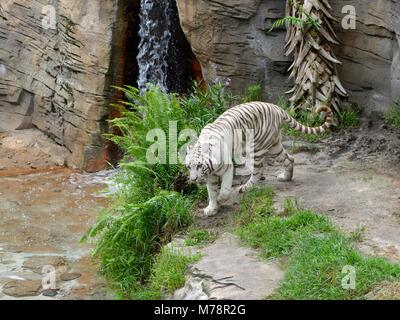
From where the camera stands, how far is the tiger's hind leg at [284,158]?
7.67m

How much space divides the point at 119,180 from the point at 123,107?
2850mm

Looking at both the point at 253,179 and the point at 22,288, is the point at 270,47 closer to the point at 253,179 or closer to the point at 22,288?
the point at 253,179

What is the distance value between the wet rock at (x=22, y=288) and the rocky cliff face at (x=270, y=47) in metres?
4.11

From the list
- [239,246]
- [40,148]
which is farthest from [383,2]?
[40,148]

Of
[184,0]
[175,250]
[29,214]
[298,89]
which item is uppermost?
[184,0]

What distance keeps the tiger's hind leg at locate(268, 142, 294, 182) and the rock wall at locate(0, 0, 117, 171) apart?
3.92 metres

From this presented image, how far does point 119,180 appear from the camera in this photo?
26.6ft

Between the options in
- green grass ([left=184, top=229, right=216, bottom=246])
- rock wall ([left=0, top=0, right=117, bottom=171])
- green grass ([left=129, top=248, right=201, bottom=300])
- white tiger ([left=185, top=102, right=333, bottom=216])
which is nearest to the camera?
green grass ([left=129, top=248, right=201, bottom=300])

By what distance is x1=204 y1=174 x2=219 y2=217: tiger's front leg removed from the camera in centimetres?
704

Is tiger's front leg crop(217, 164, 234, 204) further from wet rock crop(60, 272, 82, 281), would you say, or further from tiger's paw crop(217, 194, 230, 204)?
wet rock crop(60, 272, 82, 281)

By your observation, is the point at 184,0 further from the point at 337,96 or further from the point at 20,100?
the point at 20,100

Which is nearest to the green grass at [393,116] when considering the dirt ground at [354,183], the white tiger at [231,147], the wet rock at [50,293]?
the dirt ground at [354,183]

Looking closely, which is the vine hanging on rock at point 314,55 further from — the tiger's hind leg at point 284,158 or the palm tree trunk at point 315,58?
the tiger's hind leg at point 284,158

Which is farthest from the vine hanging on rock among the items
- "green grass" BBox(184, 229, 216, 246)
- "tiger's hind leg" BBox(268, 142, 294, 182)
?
"green grass" BBox(184, 229, 216, 246)
